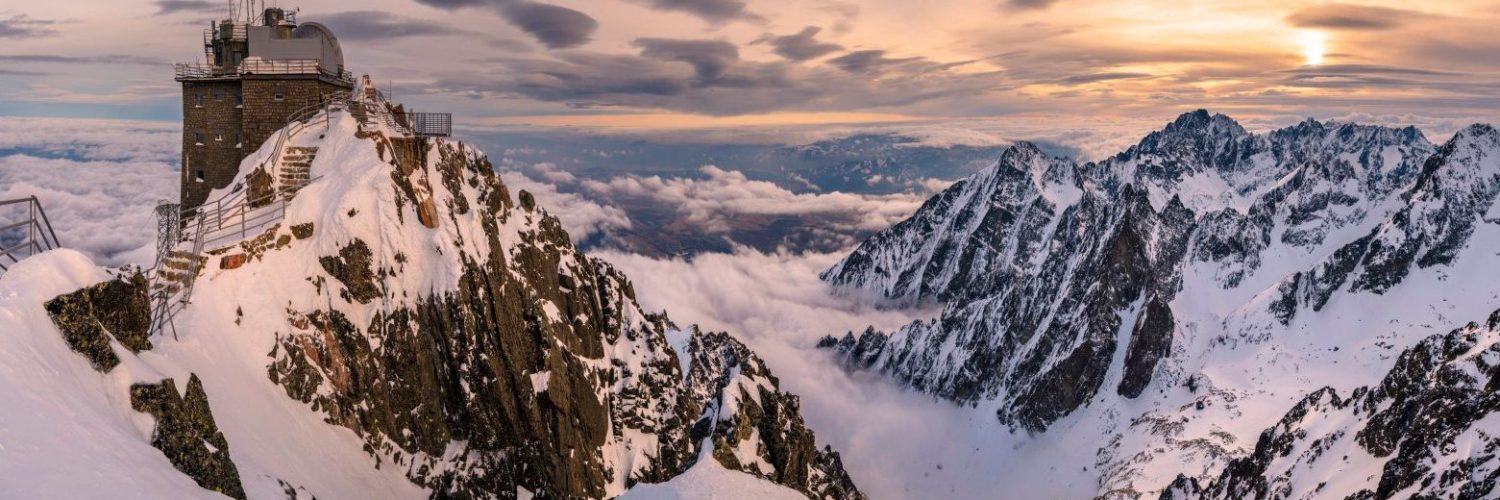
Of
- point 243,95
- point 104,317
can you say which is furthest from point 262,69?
point 104,317

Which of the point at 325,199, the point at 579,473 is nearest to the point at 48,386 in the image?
the point at 325,199

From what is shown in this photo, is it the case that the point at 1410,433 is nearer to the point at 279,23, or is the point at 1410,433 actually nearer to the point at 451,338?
the point at 451,338

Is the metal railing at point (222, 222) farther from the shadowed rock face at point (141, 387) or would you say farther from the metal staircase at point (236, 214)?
the shadowed rock face at point (141, 387)

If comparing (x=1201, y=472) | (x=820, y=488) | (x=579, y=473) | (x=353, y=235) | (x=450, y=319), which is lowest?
(x=1201, y=472)

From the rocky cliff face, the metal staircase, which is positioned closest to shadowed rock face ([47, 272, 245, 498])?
the metal staircase

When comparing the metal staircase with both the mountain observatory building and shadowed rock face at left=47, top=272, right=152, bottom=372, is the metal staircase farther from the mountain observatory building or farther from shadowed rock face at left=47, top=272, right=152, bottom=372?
shadowed rock face at left=47, top=272, right=152, bottom=372

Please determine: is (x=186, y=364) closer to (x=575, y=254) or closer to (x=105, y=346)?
(x=105, y=346)

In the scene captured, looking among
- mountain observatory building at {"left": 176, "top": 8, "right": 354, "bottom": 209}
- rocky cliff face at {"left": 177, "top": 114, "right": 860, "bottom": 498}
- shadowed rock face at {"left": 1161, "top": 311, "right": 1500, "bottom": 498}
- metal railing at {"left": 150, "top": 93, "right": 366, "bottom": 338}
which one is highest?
mountain observatory building at {"left": 176, "top": 8, "right": 354, "bottom": 209}
